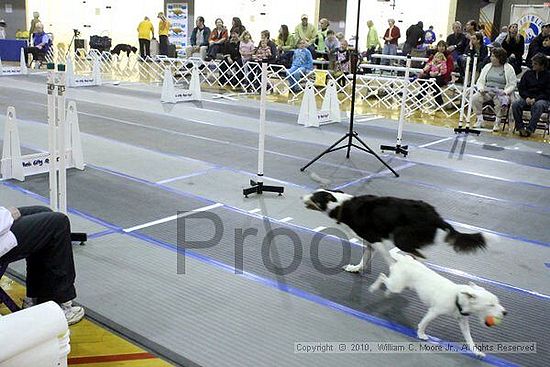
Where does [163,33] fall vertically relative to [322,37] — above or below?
above

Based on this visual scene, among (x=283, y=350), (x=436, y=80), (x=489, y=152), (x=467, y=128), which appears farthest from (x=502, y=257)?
(x=436, y=80)

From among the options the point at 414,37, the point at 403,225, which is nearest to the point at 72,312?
the point at 403,225

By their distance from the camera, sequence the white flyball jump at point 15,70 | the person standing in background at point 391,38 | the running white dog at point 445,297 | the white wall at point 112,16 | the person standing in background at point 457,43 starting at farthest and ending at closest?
the white wall at point 112,16
the white flyball jump at point 15,70
the person standing in background at point 391,38
the person standing in background at point 457,43
the running white dog at point 445,297

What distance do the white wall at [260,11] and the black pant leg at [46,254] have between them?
18.7 meters

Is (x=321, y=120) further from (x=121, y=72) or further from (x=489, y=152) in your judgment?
(x=121, y=72)

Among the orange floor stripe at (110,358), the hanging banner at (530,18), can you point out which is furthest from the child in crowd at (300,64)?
the orange floor stripe at (110,358)

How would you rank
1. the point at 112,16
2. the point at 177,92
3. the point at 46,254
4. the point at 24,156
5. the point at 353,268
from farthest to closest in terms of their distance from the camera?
the point at 112,16 < the point at 177,92 < the point at 24,156 < the point at 353,268 < the point at 46,254

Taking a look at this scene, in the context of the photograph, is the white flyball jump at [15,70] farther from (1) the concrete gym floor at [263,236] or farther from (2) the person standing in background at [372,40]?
(2) the person standing in background at [372,40]

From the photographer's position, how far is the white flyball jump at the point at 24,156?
18.8ft

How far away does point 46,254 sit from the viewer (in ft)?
9.46

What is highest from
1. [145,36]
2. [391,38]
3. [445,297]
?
[391,38]

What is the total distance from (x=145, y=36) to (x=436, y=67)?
33.8 feet

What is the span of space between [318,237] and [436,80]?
8.31 metres

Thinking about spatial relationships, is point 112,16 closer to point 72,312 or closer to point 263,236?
point 263,236
